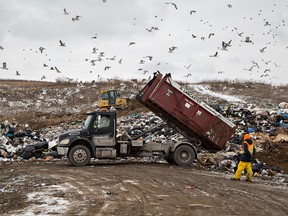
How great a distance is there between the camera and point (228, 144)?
1454 centimetres

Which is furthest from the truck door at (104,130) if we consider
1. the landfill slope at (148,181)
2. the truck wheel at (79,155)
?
the landfill slope at (148,181)

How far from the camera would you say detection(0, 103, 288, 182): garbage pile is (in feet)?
41.0

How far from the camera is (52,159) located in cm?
1376

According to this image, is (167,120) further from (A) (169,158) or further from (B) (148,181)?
(B) (148,181)

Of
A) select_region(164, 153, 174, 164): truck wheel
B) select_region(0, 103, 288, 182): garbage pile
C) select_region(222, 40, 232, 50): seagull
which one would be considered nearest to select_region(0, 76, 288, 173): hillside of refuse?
select_region(0, 103, 288, 182): garbage pile

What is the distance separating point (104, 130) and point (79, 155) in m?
1.08

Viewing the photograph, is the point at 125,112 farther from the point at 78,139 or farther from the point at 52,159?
the point at 78,139

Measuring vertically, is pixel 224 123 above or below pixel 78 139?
above

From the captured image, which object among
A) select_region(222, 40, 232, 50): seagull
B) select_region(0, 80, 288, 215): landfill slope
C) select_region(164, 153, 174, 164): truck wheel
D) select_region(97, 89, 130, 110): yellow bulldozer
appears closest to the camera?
select_region(0, 80, 288, 215): landfill slope

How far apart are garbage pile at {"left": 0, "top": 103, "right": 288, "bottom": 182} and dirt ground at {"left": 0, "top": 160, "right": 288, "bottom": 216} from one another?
2.98m

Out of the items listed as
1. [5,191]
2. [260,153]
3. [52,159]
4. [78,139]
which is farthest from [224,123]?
[5,191]

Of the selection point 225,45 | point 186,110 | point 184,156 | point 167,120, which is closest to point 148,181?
point 184,156

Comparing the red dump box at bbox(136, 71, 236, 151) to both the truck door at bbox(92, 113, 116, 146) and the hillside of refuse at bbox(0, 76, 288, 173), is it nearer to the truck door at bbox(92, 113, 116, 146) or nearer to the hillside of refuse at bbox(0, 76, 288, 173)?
the hillside of refuse at bbox(0, 76, 288, 173)

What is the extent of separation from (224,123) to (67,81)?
34.1 m
